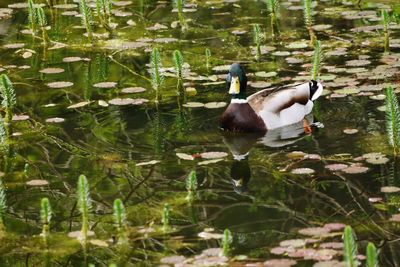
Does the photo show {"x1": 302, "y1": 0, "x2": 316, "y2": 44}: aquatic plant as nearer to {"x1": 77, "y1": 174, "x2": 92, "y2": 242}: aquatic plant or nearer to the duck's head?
the duck's head

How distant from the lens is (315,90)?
27.8ft

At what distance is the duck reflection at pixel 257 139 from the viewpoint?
7.35m

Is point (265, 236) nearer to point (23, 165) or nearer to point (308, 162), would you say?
point (308, 162)

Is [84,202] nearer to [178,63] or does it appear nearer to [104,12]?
[178,63]

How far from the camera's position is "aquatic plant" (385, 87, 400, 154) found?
6715mm

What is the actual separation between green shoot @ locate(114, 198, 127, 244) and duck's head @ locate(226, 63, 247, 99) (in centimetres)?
245

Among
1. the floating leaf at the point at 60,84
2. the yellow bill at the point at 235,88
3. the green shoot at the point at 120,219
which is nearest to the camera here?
the green shoot at the point at 120,219

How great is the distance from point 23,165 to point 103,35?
13.1 feet

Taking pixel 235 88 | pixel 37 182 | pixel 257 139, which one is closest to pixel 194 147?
pixel 257 139

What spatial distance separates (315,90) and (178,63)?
3.82ft

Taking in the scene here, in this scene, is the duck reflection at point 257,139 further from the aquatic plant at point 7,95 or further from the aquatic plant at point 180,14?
the aquatic plant at point 180,14

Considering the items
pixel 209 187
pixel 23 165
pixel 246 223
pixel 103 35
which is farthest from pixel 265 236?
pixel 103 35

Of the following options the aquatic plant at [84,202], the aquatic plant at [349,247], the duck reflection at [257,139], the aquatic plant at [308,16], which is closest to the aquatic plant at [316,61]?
the duck reflection at [257,139]

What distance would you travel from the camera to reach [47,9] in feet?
41.1
